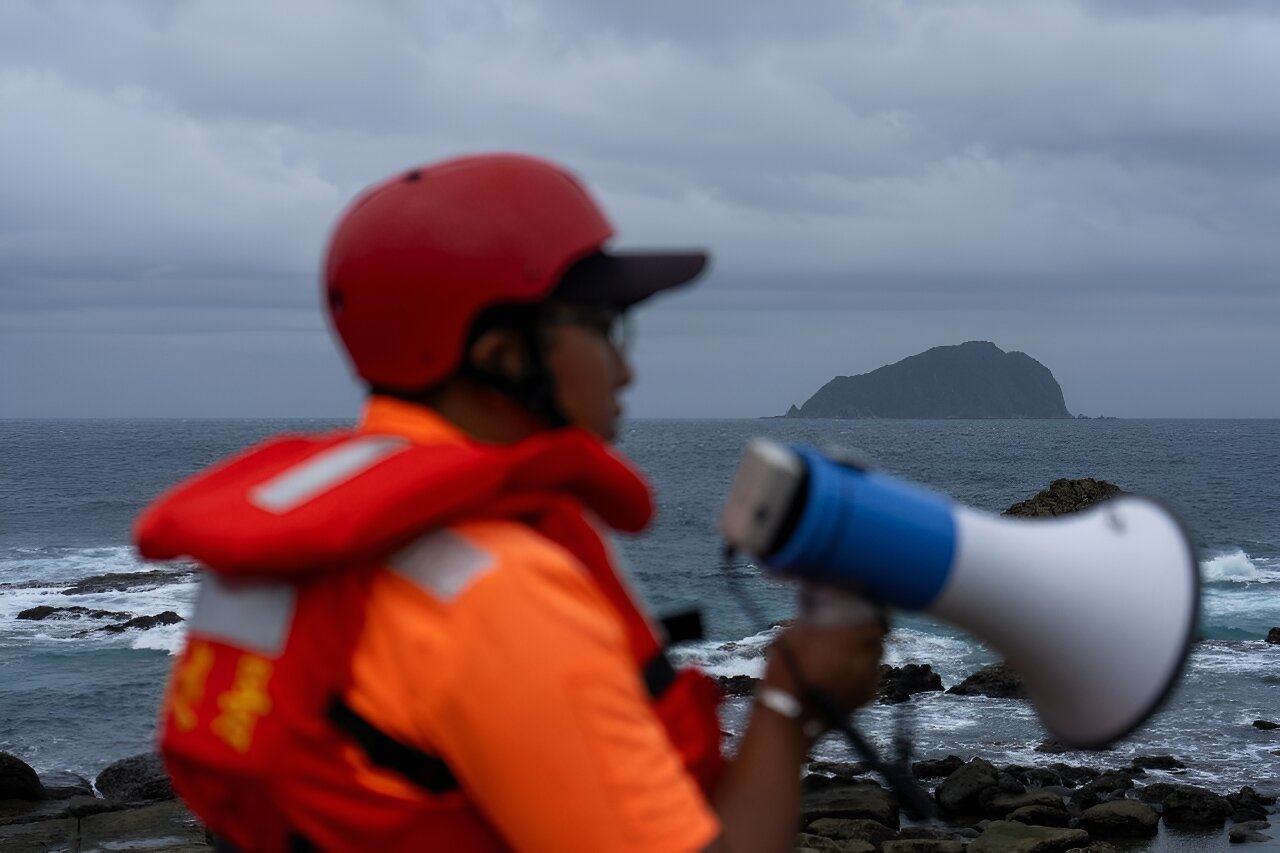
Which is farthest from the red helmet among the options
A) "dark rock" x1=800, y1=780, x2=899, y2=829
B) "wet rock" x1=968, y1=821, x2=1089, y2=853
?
"dark rock" x1=800, y1=780, x2=899, y2=829

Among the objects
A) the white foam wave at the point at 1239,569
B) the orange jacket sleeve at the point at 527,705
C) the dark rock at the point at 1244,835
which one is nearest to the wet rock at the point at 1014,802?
the dark rock at the point at 1244,835

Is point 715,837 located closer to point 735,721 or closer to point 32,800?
point 32,800

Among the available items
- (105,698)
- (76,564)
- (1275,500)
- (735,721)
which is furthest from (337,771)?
(1275,500)

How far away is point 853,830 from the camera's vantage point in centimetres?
1708

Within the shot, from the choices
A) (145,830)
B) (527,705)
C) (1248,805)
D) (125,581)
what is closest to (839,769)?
(1248,805)

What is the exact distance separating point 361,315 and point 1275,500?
82725 millimetres

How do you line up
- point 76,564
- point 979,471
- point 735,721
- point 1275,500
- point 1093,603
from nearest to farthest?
1. point 1093,603
2. point 735,721
3. point 76,564
4. point 1275,500
5. point 979,471

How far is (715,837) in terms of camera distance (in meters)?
1.79

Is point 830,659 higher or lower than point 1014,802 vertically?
higher

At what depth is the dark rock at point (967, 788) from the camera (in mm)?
18938

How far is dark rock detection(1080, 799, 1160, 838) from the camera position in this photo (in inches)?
693

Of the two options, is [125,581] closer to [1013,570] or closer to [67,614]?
[67,614]

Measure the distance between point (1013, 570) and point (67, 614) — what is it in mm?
38228

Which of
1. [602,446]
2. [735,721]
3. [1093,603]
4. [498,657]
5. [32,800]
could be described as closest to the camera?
[498,657]
